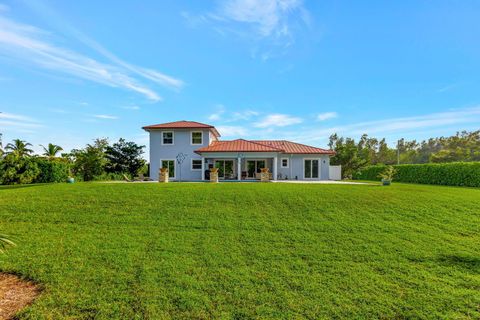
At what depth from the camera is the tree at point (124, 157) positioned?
1185 inches

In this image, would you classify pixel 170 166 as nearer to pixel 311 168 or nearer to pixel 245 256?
pixel 311 168

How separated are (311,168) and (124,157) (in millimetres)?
21877

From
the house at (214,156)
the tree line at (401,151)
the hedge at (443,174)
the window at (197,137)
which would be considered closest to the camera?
the hedge at (443,174)

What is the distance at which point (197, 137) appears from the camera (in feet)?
80.6

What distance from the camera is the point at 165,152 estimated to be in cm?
2447

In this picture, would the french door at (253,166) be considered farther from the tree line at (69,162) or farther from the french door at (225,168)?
the tree line at (69,162)

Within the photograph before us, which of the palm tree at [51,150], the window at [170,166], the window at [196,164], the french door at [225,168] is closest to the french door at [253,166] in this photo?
the french door at [225,168]

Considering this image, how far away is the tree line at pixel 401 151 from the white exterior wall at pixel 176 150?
21.9m

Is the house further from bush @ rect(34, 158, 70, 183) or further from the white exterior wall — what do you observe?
bush @ rect(34, 158, 70, 183)

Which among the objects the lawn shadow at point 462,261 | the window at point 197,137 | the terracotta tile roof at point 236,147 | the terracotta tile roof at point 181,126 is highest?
the terracotta tile roof at point 181,126

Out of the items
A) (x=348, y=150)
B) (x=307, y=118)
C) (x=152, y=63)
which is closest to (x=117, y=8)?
(x=152, y=63)

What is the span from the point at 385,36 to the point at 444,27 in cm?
276

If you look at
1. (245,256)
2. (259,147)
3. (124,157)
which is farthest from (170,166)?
(245,256)

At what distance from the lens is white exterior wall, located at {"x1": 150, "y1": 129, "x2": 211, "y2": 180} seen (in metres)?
24.4
